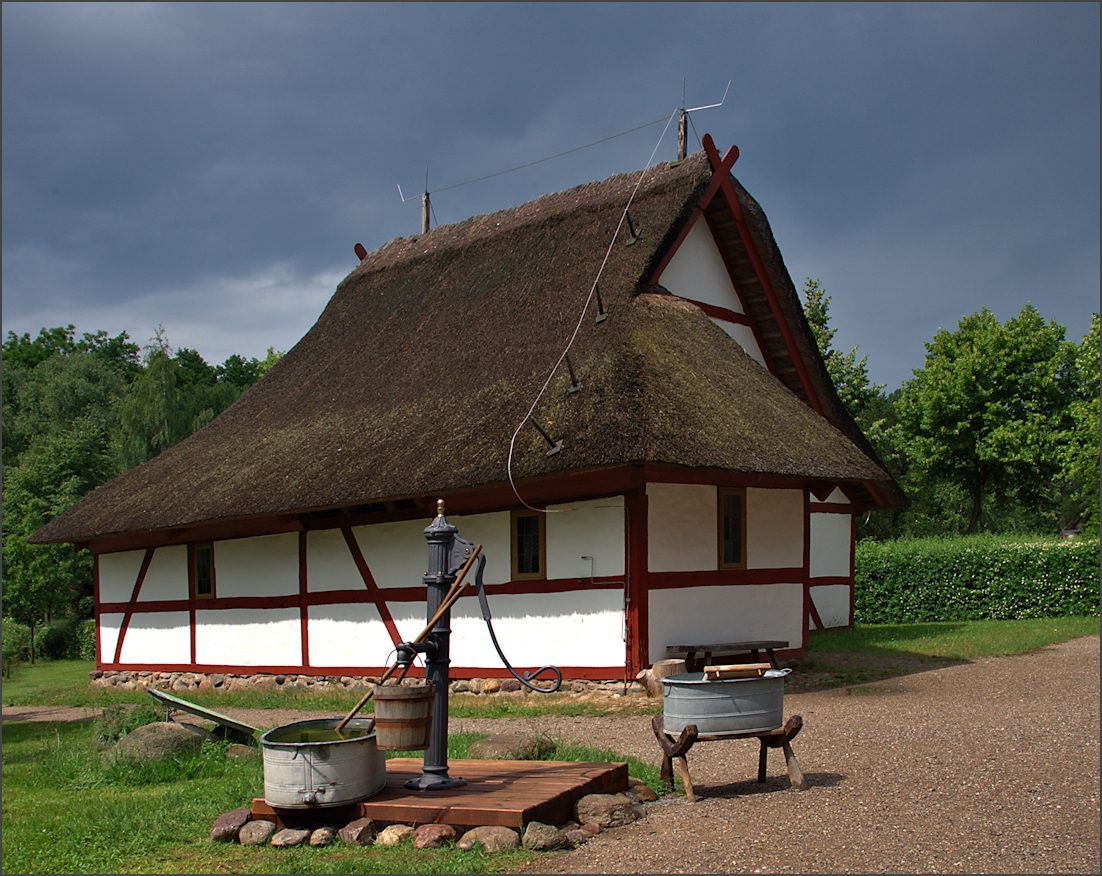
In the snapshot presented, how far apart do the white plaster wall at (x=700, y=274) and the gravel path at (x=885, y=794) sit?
6.67 meters

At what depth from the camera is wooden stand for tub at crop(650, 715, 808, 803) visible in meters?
6.12

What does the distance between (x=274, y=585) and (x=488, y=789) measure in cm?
951

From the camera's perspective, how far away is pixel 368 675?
43.6 ft

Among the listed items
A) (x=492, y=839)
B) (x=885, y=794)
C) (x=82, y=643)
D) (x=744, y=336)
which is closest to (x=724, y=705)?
(x=885, y=794)

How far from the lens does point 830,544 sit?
19312 mm

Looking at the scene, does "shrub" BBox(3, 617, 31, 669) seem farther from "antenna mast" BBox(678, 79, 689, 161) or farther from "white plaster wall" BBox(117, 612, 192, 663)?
"antenna mast" BBox(678, 79, 689, 161)

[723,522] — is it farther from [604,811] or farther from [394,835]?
[394,835]

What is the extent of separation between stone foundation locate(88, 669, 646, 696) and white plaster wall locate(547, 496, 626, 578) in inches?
50.9

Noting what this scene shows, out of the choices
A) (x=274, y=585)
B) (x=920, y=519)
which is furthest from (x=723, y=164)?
(x=920, y=519)

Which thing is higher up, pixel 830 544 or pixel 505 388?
pixel 505 388

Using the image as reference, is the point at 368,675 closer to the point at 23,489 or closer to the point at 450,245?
the point at 450,245

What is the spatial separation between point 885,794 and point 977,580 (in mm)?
17620

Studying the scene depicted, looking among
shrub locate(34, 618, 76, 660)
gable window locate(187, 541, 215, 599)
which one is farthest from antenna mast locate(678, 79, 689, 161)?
shrub locate(34, 618, 76, 660)

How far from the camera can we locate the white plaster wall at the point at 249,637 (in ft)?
46.9
